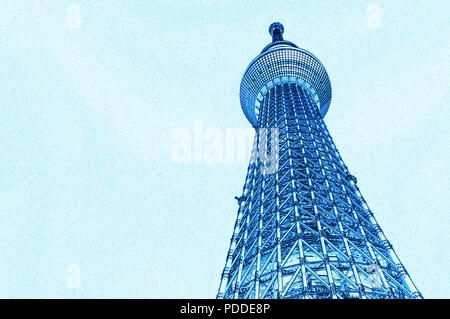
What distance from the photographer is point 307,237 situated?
2506cm

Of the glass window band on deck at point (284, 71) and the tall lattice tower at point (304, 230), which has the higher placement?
the glass window band on deck at point (284, 71)

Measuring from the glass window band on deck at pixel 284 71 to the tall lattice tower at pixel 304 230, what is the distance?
34.6 ft

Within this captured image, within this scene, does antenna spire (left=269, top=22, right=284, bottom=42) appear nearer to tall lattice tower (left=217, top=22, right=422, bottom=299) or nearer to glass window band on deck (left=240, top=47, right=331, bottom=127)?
glass window band on deck (left=240, top=47, right=331, bottom=127)

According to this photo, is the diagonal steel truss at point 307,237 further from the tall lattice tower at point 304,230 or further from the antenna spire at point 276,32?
the antenna spire at point 276,32

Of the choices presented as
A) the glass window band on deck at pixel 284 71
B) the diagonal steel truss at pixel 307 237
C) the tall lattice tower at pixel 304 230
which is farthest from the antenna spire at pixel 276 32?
the diagonal steel truss at pixel 307 237

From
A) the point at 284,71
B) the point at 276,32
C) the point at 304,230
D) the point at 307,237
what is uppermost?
the point at 276,32

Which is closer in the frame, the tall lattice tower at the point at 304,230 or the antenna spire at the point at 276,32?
the tall lattice tower at the point at 304,230

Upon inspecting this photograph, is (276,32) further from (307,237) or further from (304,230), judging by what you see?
(307,237)

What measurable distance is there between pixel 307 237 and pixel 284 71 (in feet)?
145

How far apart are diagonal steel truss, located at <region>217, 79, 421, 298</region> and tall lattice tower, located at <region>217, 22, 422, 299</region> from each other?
51 millimetres

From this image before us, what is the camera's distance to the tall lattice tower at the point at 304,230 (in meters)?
20.7

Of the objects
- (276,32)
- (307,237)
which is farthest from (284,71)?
(307,237)

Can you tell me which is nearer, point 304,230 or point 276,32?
point 304,230
